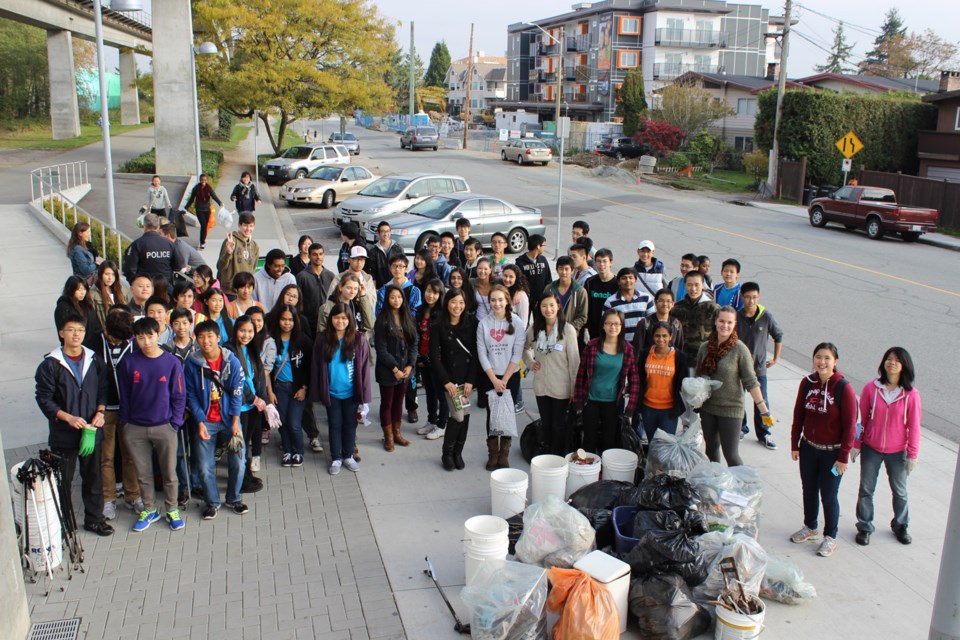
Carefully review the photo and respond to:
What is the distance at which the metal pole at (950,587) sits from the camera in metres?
3.99

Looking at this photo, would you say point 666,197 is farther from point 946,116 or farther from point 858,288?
point 858,288

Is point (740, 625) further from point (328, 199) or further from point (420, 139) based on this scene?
point (420, 139)

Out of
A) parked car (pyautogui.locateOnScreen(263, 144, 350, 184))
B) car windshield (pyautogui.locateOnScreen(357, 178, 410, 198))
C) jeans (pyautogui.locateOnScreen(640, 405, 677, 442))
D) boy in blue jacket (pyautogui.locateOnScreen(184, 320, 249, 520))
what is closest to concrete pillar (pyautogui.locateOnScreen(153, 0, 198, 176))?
parked car (pyautogui.locateOnScreen(263, 144, 350, 184))

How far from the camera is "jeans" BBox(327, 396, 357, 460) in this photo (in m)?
7.66

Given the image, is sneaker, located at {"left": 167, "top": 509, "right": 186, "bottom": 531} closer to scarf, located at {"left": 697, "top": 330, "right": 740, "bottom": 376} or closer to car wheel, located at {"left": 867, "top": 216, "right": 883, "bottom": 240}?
scarf, located at {"left": 697, "top": 330, "right": 740, "bottom": 376}

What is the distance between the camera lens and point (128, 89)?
217 feet

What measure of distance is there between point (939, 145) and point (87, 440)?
36672 mm

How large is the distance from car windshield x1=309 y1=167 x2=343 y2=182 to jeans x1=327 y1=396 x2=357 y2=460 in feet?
69.9

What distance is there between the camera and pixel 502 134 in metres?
61.7

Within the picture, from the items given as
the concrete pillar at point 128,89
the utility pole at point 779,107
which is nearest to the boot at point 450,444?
the utility pole at point 779,107

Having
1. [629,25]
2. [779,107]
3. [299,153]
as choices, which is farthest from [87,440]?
[629,25]

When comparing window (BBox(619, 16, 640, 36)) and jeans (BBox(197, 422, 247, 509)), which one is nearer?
jeans (BBox(197, 422, 247, 509))

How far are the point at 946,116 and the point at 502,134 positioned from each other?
109 feet

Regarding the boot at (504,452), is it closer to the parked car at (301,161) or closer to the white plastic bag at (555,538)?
the white plastic bag at (555,538)
